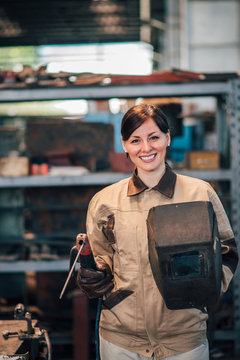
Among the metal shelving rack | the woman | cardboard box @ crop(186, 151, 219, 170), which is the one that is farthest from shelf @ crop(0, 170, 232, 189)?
the woman

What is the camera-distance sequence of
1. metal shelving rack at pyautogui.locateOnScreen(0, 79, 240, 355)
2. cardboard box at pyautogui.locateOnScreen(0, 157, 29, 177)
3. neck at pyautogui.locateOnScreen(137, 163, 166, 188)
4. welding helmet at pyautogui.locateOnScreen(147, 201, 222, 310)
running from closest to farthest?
welding helmet at pyautogui.locateOnScreen(147, 201, 222, 310) < neck at pyautogui.locateOnScreen(137, 163, 166, 188) < metal shelving rack at pyautogui.locateOnScreen(0, 79, 240, 355) < cardboard box at pyautogui.locateOnScreen(0, 157, 29, 177)

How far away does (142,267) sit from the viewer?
1.51 m

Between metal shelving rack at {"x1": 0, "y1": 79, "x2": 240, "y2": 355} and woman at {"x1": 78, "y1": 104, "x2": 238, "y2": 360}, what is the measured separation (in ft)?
4.56

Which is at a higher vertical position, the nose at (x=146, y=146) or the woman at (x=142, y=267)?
the nose at (x=146, y=146)

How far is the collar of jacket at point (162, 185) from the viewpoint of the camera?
154 cm

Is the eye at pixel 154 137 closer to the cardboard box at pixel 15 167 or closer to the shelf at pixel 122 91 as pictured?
the shelf at pixel 122 91

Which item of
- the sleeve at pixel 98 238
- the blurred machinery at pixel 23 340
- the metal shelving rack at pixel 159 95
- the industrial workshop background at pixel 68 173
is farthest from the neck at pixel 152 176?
the metal shelving rack at pixel 159 95

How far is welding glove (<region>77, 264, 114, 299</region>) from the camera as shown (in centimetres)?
151

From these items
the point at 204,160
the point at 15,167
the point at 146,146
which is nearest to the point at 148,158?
the point at 146,146

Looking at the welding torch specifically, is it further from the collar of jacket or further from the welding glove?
the collar of jacket

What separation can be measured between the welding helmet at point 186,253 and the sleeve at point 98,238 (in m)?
0.28

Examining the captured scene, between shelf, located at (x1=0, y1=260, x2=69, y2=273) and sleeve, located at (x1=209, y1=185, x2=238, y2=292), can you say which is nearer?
sleeve, located at (x1=209, y1=185, x2=238, y2=292)

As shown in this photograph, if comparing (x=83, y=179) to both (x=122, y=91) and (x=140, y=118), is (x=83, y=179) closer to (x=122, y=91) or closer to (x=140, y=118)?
(x=122, y=91)

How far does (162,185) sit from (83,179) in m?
1.51
